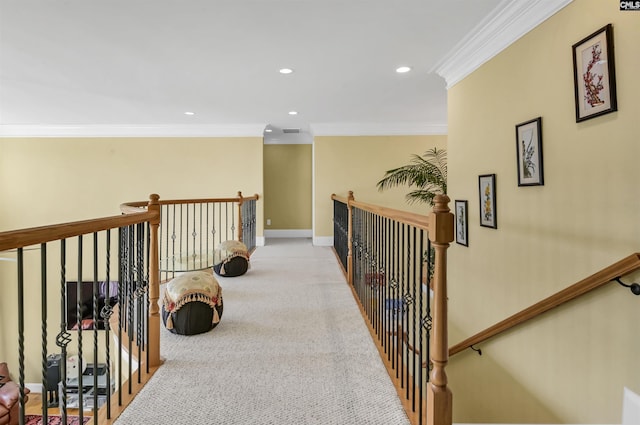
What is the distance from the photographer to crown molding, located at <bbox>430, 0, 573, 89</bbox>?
8.38 feet

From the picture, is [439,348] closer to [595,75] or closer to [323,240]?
[595,75]

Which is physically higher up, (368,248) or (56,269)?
(368,248)

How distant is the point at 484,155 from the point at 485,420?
244 centimetres

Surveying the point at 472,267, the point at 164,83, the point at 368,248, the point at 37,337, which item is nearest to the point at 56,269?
the point at 37,337

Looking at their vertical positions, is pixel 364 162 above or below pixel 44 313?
above

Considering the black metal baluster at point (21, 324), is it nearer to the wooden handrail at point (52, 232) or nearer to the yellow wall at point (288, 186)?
the wooden handrail at point (52, 232)

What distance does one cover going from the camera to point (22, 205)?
7.07 meters

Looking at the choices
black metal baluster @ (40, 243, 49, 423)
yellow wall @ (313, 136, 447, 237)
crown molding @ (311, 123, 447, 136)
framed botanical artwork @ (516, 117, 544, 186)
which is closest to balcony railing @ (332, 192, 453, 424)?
framed botanical artwork @ (516, 117, 544, 186)

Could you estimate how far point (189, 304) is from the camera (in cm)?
251

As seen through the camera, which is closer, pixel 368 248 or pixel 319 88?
pixel 368 248

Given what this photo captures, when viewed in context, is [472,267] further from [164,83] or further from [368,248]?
[164,83]

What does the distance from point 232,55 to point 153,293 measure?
2455 millimetres

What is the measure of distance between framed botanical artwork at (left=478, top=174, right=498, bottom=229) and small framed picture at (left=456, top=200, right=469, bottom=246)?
1.07 feet

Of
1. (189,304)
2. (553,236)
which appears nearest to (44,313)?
(189,304)
